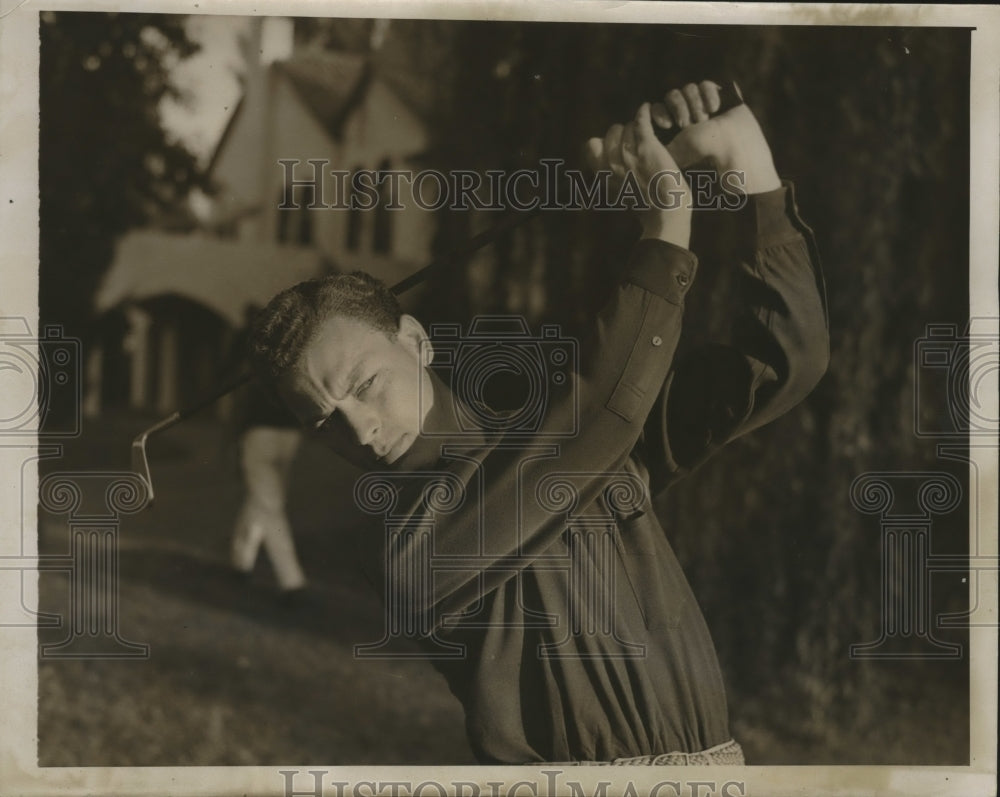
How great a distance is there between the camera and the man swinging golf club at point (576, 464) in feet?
8.88

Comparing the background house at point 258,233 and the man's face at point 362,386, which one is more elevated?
the background house at point 258,233

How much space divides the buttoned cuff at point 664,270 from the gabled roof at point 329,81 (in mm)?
906

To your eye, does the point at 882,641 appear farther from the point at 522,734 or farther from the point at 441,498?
the point at 441,498

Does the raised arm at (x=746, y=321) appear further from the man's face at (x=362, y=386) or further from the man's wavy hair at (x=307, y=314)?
the man's wavy hair at (x=307, y=314)

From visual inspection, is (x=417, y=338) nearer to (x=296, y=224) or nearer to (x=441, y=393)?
(x=441, y=393)

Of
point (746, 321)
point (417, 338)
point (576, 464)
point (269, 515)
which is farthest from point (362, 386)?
point (746, 321)

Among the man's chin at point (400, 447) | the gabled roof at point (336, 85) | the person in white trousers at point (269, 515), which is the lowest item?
the person in white trousers at point (269, 515)

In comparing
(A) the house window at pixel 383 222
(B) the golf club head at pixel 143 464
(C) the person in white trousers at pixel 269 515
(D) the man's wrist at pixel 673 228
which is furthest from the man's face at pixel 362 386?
(D) the man's wrist at pixel 673 228

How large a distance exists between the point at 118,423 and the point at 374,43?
1.29 metres

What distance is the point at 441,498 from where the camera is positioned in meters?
2.73

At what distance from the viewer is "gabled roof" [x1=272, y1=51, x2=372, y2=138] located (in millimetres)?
2762

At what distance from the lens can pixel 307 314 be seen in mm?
2697

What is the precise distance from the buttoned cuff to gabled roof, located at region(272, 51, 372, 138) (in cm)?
91

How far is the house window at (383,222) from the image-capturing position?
9.02ft
